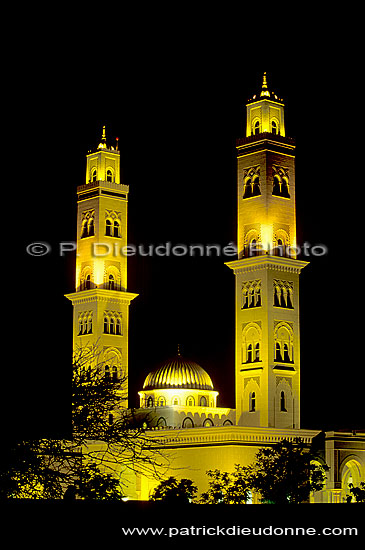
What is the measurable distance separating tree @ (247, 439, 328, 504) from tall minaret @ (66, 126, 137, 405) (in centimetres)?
1641

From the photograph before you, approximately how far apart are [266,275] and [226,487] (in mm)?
11244

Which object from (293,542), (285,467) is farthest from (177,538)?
(285,467)

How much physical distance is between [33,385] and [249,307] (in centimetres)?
4349

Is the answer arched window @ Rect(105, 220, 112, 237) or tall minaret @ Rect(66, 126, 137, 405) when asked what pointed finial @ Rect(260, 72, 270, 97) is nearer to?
tall minaret @ Rect(66, 126, 137, 405)

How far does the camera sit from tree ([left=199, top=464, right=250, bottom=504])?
55406mm

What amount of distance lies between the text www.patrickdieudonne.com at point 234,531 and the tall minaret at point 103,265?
2226 inches

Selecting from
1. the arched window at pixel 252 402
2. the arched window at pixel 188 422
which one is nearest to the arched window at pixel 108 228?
the arched window at pixel 188 422

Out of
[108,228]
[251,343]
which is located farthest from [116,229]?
[251,343]

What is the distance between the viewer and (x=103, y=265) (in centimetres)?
7462

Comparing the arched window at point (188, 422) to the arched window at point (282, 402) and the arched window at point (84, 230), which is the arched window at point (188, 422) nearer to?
the arched window at point (282, 402)

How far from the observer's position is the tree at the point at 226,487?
182 ft

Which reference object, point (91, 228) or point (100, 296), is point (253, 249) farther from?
point (91, 228)

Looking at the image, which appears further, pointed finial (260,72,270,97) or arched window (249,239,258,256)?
pointed finial (260,72,270,97)

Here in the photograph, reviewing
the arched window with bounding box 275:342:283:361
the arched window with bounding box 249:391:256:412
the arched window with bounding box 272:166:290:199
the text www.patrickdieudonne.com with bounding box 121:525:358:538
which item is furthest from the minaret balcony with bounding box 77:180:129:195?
the text www.patrickdieudonne.com with bounding box 121:525:358:538
